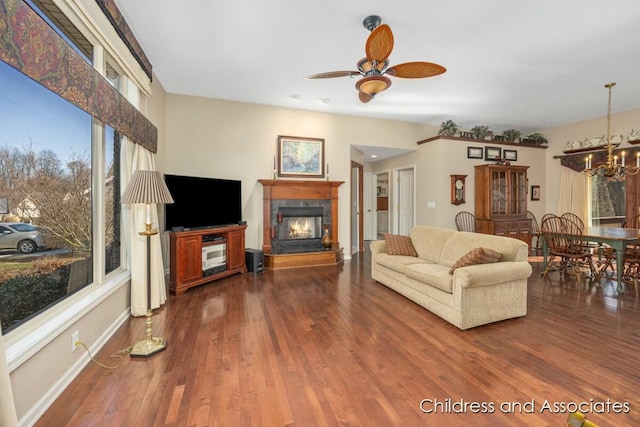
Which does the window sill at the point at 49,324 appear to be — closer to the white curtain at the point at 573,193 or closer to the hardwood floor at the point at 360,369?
the hardwood floor at the point at 360,369

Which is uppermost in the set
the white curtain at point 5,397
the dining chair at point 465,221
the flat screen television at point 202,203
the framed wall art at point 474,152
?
the framed wall art at point 474,152

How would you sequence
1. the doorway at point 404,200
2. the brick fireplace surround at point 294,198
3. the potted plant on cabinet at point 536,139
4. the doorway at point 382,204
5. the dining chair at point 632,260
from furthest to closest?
1. the doorway at point 382,204
2. the doorway at point 404,200
3. the potted plant on cabinet at point 536,139
4. the brick fireplace surround at point 294,198
5. the dining chair at point 632,260

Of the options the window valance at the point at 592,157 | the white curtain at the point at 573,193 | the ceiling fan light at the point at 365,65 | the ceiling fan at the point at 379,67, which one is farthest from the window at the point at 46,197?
the white curtain at the point at 573,193

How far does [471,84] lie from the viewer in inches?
173

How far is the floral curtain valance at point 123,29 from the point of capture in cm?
239

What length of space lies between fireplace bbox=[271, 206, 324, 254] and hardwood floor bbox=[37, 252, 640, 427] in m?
2.16

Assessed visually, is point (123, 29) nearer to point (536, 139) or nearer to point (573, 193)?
point (536, 139)

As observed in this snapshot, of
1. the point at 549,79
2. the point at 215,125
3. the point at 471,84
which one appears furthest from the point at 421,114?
the point at 215,125

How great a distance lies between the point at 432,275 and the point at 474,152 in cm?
474

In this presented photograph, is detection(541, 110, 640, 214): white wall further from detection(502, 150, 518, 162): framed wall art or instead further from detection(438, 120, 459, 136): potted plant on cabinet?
detection(438, 120, 459, 136): potted plant on cabinet

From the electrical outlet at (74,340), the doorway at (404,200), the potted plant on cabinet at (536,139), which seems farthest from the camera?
the doorway at (404,200)

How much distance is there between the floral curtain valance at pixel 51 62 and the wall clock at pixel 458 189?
6119 mm

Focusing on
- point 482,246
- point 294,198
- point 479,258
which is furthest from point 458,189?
point 479,258

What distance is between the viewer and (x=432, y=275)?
9.84 feet
